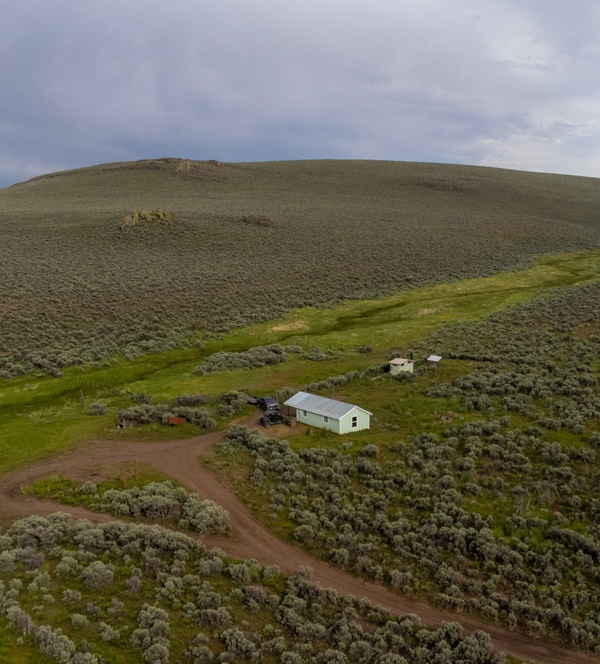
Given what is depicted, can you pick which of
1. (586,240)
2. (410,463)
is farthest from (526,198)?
(410,463)

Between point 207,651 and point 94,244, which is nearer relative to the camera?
point 207,651

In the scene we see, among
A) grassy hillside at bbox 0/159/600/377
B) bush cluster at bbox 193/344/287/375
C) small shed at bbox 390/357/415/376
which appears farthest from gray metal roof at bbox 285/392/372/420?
grassy hillside at bbox 0/159/600/377

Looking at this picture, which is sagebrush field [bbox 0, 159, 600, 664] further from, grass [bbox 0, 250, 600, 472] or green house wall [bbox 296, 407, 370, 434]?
green house wall [bbox 296, 407, 370, 434]

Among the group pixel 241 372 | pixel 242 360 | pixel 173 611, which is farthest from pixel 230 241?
pixel 173 611

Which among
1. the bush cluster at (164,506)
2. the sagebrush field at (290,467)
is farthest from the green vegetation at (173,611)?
the bush cluster at (164,506)

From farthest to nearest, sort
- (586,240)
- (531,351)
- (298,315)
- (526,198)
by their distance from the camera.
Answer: (526,198) → (586,240) → (298,315) → (531,351)

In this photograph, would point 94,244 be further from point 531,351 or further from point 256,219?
point 531,351

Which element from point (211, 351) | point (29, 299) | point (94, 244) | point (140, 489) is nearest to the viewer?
point (140, 489)

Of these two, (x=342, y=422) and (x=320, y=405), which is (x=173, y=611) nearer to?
(x=342, y=422)
